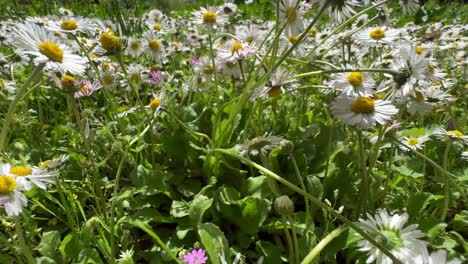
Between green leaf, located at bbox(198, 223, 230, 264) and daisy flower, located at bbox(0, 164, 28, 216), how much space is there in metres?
0.42

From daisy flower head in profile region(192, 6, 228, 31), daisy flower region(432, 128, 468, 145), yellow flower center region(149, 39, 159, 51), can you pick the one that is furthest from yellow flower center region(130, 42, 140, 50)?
daisy flower region(432, 128, 468, 145)

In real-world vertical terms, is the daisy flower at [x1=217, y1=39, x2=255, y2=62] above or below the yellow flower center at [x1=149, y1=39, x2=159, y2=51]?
above

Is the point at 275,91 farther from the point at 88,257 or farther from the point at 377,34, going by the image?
the point at 88,257

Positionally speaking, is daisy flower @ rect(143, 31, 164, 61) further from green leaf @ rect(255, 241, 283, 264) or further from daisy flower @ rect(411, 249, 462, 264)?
daisy flower @ rect(411, 249, 462, 264)

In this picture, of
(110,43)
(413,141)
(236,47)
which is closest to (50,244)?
(110,43)

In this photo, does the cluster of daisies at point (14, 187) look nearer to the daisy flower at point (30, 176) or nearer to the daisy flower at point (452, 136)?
the daisy flower at point (30, 176)

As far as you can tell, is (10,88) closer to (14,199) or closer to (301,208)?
(14,199)

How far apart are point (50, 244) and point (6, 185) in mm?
369

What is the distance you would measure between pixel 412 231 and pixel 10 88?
1.65m

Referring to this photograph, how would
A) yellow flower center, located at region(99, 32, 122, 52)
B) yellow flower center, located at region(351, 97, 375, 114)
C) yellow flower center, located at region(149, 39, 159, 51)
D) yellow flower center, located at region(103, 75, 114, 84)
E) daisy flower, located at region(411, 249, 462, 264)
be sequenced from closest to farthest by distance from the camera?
1. daisy flower, located at region(411, 249, 462, 264)
2. yellow flower center, located at region(351, 97, 375, 114)
3. yellow flower center, located at region(99, 32, 122, 52)
4. yellow flower center, located at region(103, 75, 114, 84)
5. yellow flower center, located at region(149, 39, 159, 51)

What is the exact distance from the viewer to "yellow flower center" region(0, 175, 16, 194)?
846 mm

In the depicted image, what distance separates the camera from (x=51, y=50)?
98 centimetres

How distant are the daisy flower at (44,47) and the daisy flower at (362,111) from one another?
26.8 inches

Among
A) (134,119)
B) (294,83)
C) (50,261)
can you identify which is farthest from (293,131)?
(50,261)
